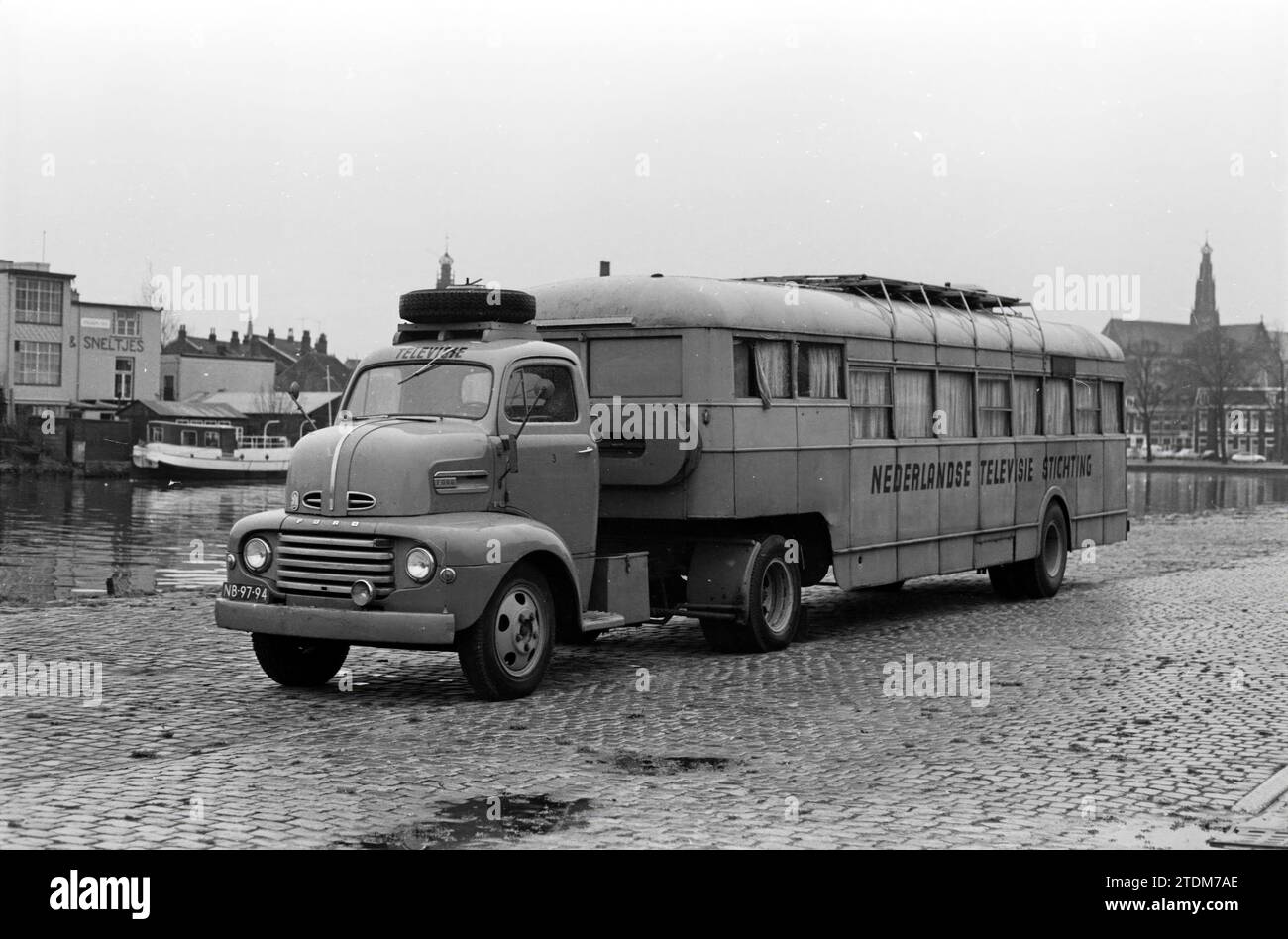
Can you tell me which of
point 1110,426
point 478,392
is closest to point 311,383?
point 1110,426

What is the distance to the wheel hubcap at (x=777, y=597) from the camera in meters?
14.7

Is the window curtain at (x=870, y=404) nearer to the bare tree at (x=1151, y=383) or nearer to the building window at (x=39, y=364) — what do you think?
the building window at (x=39, y=364)

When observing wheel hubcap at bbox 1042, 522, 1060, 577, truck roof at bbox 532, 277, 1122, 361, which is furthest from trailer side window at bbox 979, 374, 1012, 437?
wheel hubcap at bbox 1042, 522, 1060, 577

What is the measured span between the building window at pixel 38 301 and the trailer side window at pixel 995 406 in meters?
80.3

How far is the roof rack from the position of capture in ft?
55.7

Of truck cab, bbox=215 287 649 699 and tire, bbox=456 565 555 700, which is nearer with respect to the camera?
truck cab, bbox=215 287 649 699

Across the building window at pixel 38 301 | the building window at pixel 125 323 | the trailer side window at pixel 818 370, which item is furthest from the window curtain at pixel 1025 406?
the building window at pixel 125 323

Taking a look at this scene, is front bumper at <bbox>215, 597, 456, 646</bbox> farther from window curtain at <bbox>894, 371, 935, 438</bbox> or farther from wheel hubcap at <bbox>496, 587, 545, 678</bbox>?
window curtain at <bbox>894, 371, 935, 438</bbox>

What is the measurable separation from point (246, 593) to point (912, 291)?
9.36m

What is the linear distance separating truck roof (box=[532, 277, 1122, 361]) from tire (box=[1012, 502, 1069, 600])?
2.23 meters

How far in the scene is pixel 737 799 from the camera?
8359 mm

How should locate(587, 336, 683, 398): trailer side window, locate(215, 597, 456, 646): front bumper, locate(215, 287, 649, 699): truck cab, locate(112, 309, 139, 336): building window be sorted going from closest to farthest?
locate(215, 597, 456, 646): front bumper, locate(215, 287, 649, 699): truck cab, locate(587, 336, 683, 398): trailer side window, locate(112, 309, 139, 336): building window
